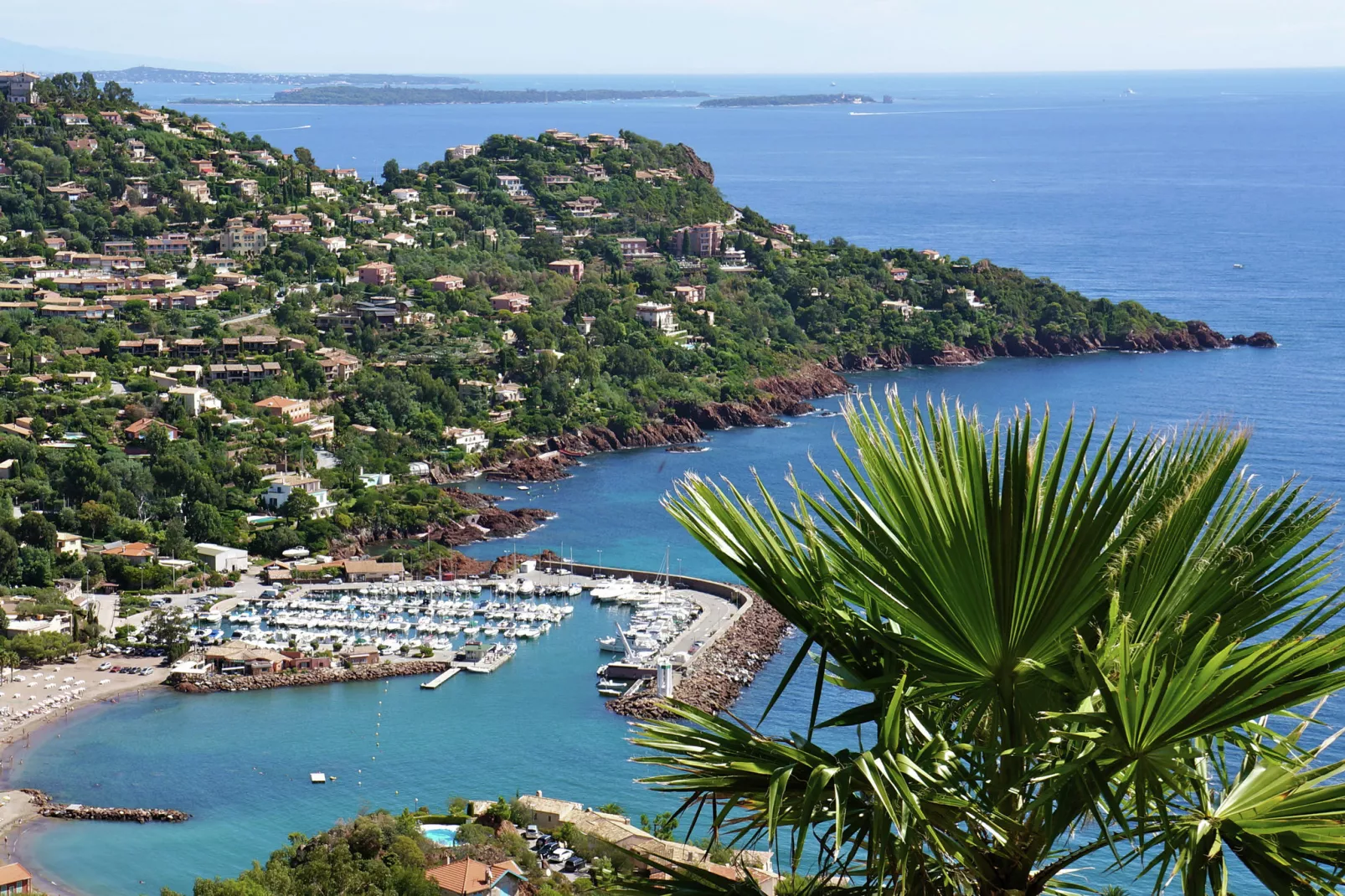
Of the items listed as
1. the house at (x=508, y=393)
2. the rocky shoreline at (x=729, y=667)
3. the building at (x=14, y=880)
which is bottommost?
the house at (x=508, y=393)

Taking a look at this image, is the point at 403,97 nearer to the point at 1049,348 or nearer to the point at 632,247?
the point at 632,247

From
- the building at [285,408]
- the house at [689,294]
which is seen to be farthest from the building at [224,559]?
the house at [689,294]

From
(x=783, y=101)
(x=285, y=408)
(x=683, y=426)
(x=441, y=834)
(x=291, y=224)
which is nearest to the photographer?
(x=441, y=834)

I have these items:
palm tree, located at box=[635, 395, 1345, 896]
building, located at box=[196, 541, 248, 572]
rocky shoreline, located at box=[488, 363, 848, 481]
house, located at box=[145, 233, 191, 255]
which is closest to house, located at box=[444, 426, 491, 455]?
rocky shoreline, located at box=[488, 363, 848, 481]

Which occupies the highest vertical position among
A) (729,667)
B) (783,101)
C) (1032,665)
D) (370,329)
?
(1032,665)

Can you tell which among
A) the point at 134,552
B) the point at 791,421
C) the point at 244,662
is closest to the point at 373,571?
the point at 134,552

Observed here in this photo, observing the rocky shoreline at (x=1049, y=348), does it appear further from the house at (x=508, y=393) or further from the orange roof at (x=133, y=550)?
the orange roof at (x=133, y=550)

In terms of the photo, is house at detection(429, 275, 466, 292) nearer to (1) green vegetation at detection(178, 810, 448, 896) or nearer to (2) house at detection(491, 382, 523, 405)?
(2) house at detection(491, 382, 523, 405)
